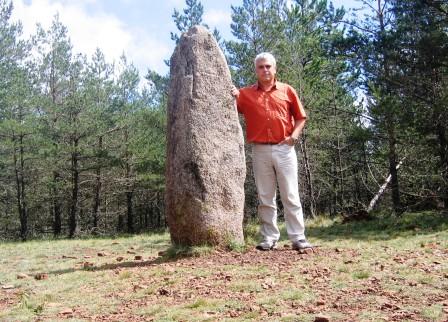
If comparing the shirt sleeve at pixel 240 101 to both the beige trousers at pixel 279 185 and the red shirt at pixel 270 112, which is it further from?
the beige trousers at pixel 279 185

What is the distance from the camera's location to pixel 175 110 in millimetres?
6344

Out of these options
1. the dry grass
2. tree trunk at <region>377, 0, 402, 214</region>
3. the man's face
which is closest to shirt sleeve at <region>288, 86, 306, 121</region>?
the man's face

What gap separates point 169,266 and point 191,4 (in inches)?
616

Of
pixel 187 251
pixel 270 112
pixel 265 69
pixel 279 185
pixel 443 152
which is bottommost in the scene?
pixel 187 251

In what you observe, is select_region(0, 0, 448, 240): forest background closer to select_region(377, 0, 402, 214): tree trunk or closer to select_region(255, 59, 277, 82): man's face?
select_region(377, 0, 402, 214): tree trunk

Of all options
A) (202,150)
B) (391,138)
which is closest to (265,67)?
(202,150)

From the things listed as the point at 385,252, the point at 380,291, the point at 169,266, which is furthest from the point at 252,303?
the point at 385,252

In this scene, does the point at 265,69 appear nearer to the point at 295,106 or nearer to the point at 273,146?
the point at 295,106

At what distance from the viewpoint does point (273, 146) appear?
6035 millimetres

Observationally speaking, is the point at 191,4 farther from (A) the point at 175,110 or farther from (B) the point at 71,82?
(A) the point at 175,110

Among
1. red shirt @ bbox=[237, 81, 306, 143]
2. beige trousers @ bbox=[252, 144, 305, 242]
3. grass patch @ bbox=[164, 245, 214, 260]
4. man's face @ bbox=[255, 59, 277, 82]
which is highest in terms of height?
man's face @ bbox=[255, 59, 277, 82]

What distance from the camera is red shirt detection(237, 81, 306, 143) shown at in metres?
6.04

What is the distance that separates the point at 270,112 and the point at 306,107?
36.1 feet

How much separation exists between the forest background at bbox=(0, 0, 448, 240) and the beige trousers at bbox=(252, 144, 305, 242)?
531 cm
